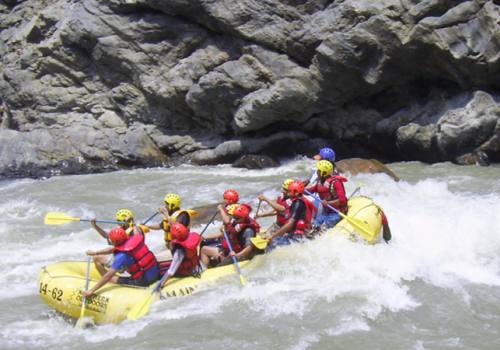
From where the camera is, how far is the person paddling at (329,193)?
8.61 m

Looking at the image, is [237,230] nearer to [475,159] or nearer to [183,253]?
[183,253]

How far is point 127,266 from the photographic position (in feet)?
23.2

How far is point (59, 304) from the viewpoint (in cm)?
704

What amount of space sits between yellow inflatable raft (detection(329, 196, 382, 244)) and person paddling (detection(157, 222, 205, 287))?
1870mm

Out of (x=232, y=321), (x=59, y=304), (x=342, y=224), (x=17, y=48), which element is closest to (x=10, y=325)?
(x=59, y=304)

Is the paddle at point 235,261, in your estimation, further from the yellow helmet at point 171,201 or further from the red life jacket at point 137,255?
the red life jacket at point 137,255

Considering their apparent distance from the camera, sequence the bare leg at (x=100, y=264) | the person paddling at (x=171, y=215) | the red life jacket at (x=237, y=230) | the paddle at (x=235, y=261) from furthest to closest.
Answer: the person paddling at (x=171, y=215)
the red life jacket at (x=237, y=230)
the bare leg at (x=100, y=264)
the paddle at (x=235, y=261)

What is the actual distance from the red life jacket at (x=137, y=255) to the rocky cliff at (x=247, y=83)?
9618mm

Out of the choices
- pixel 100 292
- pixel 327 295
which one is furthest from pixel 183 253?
pixel 327 295

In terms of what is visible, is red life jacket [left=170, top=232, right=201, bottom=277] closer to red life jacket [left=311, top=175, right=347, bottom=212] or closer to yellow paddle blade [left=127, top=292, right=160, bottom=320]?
yellow paddle blade [left=127, top=292, right=160, bottom=320]

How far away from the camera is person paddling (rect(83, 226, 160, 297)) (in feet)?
22.8

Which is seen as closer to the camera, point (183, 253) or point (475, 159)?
point (183, 253)

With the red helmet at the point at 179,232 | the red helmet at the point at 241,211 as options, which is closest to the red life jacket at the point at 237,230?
the red helmet at the point at 241,211

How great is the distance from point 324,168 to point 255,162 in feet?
25.5
